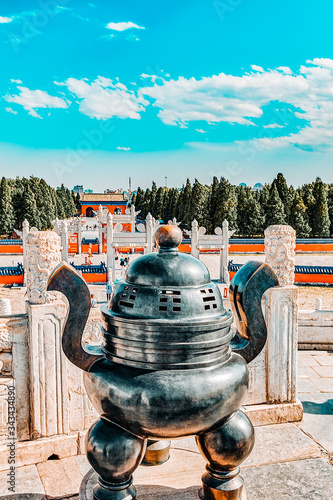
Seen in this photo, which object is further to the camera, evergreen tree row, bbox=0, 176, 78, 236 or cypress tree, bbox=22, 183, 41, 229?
cypress tree, bbox=22, 183, 41, 229

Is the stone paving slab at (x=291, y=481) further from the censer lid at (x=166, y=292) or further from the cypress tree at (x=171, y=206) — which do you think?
the cypress tree at (x=171, y=206)

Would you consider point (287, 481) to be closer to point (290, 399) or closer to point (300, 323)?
point (290, 399)

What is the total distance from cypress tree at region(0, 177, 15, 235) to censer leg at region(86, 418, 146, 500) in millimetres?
30671

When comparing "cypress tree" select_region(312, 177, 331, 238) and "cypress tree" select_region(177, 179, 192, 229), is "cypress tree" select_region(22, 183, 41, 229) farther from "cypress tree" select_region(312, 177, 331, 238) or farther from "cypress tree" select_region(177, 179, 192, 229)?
"cypress tree" select_region(312, 177, 331, 238)

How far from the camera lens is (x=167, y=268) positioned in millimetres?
1846

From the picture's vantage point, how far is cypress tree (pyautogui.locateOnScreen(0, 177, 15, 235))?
98.0ft

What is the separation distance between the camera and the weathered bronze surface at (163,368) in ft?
5.57

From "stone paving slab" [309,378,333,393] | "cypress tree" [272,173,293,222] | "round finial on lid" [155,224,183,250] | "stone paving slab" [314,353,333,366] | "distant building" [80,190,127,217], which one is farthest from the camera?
"distant building" [80,190,127,217]

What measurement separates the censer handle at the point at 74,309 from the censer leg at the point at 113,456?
0.31 metres

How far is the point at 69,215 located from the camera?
5225 centimetres

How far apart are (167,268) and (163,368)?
1.47ft

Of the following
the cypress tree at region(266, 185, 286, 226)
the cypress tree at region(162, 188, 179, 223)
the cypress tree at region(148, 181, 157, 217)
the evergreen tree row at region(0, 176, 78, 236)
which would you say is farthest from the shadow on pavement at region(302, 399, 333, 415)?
the cypress tree at region(148, 181, 157, 217)

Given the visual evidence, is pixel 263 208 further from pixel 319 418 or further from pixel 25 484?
pixel 25 484

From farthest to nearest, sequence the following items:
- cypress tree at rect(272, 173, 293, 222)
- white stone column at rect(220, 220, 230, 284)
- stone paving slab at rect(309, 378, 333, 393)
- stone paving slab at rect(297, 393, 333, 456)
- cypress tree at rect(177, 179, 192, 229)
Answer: cypress tree at rect(177, 179, 192, 229)
cypress tree at rect(272, 173, 293, 222)
white stone column at rect(220, 220, 230, 284)
stone paving slab at rect(309, 378, 333, 393)
stone paving slab at rect(297, 393, 333, 456)
